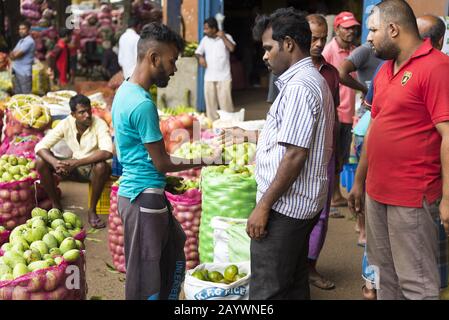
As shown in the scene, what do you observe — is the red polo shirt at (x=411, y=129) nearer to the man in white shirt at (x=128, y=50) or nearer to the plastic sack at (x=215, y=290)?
the plastic sack at (x=215, y=290)

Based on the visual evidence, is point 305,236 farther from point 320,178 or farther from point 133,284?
point 133,284

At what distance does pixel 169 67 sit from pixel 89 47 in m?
12.6

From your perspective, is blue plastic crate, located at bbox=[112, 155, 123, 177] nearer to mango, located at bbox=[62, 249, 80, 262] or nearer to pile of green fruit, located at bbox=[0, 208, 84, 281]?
pile of green fruit, located at bbox=[0, 208, 84, 281]

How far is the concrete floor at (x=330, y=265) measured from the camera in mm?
4527

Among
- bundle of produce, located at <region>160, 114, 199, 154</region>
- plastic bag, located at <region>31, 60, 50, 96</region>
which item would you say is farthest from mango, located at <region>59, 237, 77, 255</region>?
plastic bag, located at <region>31, 60, 50, 96</region>

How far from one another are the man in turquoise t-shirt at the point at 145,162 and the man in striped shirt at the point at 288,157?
1.73 feet

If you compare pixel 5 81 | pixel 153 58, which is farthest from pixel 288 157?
pixel 5 81

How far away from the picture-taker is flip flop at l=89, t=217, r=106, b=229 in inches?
235

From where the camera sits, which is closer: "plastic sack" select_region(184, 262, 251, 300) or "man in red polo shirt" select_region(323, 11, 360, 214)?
"plastic sack" select_region(184, 262, 251, 300)

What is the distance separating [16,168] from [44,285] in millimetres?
3007

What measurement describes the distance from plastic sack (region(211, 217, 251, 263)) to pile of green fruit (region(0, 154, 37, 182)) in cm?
235

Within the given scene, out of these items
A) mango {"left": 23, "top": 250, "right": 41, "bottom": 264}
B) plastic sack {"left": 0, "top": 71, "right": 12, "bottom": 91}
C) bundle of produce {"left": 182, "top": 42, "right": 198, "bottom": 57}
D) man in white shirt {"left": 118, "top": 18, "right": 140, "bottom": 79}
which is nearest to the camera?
mango {"left": 23, "top": 250, "right": 41, "bottom": 264}

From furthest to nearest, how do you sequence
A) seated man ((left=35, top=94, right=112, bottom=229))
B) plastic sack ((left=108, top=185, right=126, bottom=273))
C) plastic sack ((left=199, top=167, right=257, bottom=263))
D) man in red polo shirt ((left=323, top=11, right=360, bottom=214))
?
man in red polo shirt ((left=323, top=11, right=360, bottom=214)), seated man ((left=35, top=94, right=112, bottom=229)), plastic sack ((left=108, top=185, right=126, bottom=273)), plastic sack ((left=199, top=167, right=257, bottom=263))
